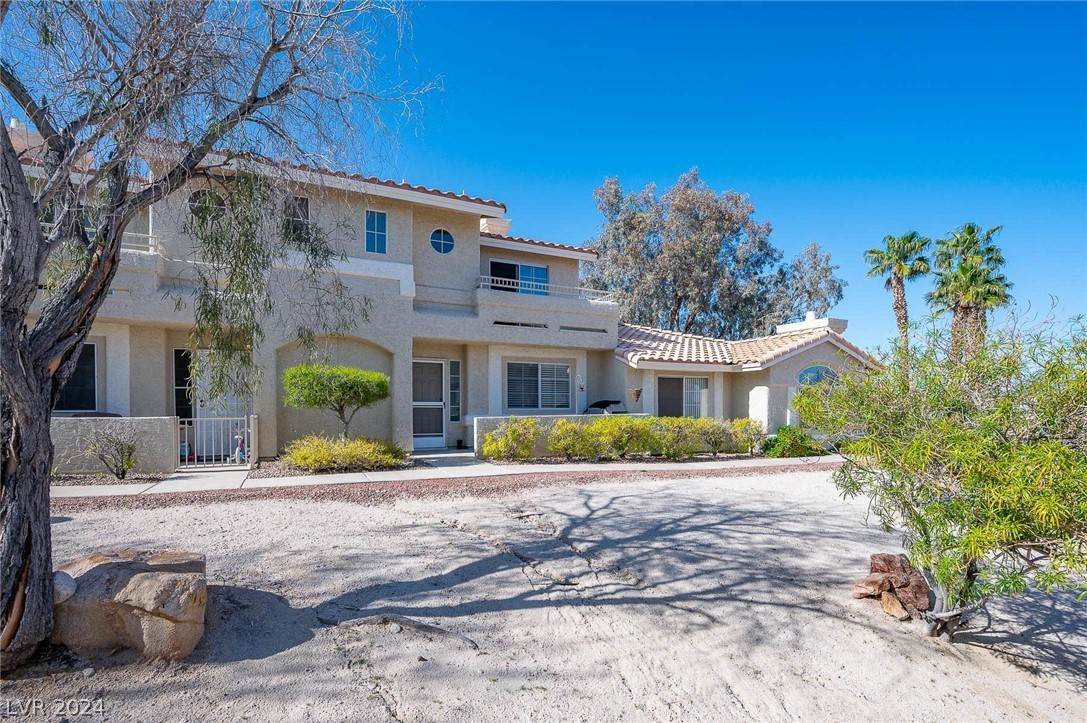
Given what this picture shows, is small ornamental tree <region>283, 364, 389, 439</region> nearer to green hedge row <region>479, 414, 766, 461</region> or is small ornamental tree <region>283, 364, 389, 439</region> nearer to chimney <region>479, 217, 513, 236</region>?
green hedge row <region>479, 414, 766, 461</region>

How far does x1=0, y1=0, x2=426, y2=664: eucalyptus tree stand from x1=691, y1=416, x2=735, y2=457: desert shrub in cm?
1180

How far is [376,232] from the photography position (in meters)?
14.9

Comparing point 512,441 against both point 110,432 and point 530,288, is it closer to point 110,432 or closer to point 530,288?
point 530,288

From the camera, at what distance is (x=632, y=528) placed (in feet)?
25.5

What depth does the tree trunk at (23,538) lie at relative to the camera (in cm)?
356

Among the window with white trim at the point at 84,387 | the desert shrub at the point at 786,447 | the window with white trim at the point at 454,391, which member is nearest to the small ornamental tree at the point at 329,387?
the window with white trim at the point at 84,387

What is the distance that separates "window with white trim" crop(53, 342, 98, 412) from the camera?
40.0 ft

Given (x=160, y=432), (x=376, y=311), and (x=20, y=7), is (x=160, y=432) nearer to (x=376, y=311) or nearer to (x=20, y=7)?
(x=376, y=311)

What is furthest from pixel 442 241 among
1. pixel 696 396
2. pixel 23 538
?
pixel 23 538

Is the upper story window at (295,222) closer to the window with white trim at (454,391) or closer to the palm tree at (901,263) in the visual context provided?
the window with white trim at (454,391)

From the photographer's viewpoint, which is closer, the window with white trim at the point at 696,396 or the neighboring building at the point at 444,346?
the neighboring building at the point at 444,346

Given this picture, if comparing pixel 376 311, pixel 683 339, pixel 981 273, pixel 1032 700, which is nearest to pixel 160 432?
pixel 376 311

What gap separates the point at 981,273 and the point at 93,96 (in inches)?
983

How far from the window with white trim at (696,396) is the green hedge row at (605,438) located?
378 cm
